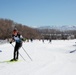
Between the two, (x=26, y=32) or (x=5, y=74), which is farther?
(x=26, y=32)

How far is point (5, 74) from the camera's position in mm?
7641

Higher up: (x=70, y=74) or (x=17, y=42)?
(x=17, y=42)

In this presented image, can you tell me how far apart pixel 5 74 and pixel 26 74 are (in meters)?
0.71

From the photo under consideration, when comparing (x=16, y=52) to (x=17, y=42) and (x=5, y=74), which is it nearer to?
(x=17, y=42)

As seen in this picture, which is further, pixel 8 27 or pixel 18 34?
pixel 8 27

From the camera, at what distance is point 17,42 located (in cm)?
1229

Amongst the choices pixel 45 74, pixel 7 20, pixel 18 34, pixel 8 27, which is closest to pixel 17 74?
pixel 45 74

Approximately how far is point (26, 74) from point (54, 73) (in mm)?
1057

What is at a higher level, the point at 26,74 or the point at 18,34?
the point at 18,34

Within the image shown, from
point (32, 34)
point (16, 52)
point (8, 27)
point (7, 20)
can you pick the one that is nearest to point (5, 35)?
point (8, 27)

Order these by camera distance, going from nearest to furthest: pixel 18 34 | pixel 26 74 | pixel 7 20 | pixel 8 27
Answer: pixel 26 74, pixel 18 34, pixel 8 27, pixel 7 20

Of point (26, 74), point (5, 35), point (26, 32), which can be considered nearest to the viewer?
point (26, 74)

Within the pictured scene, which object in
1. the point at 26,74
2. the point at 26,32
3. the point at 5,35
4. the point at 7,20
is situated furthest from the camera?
the point at 26,32

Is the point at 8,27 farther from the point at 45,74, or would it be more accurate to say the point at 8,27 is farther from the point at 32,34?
the point at 45,74
